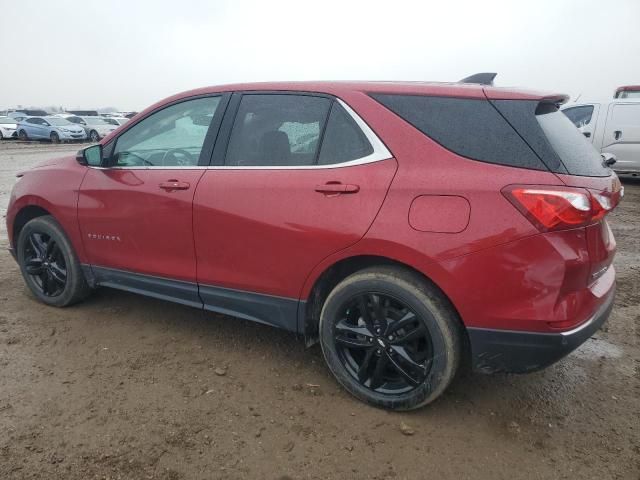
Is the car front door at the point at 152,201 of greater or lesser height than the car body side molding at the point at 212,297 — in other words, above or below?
above

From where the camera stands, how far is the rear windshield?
7.27 feet

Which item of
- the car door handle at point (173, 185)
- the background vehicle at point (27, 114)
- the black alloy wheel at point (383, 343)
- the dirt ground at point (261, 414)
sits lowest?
the background vehicle at point (27, 114)

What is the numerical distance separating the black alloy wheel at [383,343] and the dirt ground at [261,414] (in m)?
0.18

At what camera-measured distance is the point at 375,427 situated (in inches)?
97.0

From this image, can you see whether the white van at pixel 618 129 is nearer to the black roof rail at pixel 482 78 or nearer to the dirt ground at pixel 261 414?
the dirt ground at pixel 261 414

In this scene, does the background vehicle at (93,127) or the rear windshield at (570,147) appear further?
the background vehicle at (93,127)

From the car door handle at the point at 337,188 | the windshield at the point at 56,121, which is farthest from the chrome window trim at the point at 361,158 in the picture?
the windshield at the point at 56,121

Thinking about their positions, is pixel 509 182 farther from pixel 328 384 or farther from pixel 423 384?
pixel 328 384

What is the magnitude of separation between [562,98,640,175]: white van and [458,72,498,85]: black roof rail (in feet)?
28.1

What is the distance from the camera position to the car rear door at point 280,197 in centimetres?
248

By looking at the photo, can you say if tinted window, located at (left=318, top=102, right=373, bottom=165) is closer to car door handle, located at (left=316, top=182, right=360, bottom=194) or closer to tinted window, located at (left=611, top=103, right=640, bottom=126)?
car door handle, located at (left=316, top=182, right=360, bottom=194)

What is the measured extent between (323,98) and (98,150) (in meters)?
1.79

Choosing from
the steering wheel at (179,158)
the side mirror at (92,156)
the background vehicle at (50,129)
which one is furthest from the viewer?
the background vehicle at (50,129)

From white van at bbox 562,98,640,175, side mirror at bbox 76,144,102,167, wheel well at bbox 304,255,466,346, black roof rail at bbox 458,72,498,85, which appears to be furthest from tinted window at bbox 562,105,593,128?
side mirror at bbox 76,144,102,167
